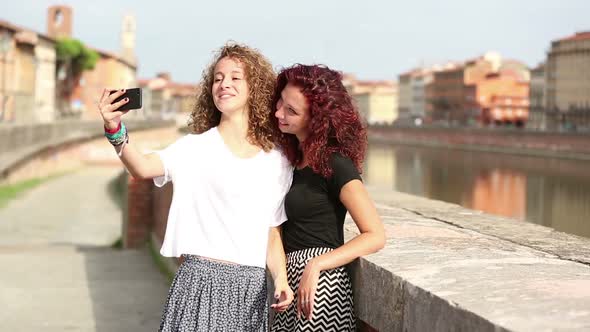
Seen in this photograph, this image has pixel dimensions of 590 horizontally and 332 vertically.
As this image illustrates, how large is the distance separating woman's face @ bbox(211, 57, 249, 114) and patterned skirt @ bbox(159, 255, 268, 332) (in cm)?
39

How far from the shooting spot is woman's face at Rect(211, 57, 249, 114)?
83.8 inches

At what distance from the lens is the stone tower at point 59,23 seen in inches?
2343

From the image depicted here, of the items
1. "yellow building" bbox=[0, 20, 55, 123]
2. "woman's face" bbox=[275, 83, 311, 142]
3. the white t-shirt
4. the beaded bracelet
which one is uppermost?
"yellow building" bbox=[0, 20, 55, 123]

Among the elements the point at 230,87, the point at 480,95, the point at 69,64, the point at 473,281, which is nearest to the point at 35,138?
the point at 230,87

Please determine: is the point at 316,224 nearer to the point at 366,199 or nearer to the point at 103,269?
the point at 366,199

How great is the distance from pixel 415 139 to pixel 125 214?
5260 centimetres

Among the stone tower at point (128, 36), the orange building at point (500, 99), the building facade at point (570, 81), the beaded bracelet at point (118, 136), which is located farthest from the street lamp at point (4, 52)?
the stone tower at point (128, 36)

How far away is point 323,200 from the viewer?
2006 mm

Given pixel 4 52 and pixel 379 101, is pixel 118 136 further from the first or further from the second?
pixel 379 101

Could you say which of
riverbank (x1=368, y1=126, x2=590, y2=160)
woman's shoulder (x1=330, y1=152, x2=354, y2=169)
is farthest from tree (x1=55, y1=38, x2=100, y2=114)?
woman's shoulder (x1=330, y1=152, x2=354, y2=169)

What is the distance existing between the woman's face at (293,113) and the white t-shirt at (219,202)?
0.34ft

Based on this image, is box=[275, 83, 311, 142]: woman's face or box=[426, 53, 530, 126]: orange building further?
box=[426, 53, 530, 126]: orange building

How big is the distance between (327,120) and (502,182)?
30.2m

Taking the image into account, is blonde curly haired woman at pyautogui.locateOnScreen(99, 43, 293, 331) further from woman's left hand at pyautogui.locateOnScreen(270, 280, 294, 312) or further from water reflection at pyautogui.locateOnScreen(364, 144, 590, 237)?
water reflection at pyautogui.locateOnScreen(364, 144, 590, 237)
